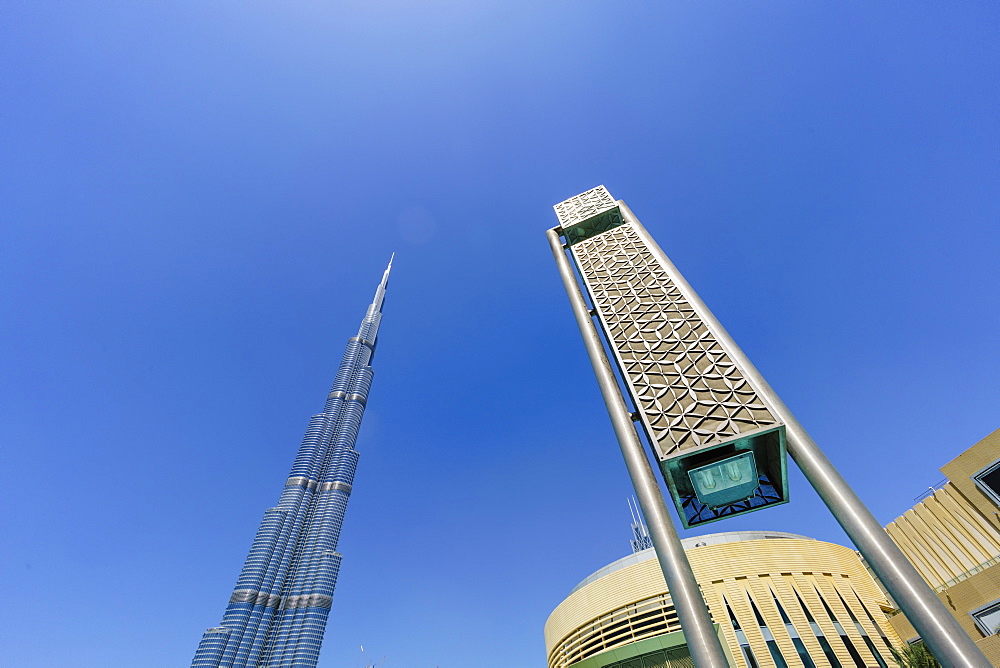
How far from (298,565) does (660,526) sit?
14217 centimetres

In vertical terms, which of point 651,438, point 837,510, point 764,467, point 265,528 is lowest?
point 837,510

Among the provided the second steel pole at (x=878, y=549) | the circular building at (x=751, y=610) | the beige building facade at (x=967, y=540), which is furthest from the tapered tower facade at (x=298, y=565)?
the second steel pole at (x=878, y=549)

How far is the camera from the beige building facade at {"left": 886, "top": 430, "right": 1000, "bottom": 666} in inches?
780

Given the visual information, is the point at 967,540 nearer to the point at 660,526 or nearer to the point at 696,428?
the point at 696,428

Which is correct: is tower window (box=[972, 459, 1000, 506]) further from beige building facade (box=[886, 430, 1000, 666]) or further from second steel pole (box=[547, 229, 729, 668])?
second steel pole (box=[547, 229, 729, 668])

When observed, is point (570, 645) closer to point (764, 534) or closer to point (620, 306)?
point (764, 534)

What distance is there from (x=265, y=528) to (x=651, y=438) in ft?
470

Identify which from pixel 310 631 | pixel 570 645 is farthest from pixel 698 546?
pixel 310 631

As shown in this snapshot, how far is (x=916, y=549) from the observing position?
2661 cm

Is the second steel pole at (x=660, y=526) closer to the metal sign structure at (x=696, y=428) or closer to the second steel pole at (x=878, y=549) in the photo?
the metal sign structure at (x=696, y=428)

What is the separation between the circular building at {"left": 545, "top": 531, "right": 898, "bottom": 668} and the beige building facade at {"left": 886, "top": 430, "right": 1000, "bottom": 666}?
9.40 meters

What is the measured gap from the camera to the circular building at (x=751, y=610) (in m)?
31.5

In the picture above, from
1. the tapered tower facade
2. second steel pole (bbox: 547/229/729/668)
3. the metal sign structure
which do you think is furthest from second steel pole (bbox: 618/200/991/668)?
the tapered tower facade

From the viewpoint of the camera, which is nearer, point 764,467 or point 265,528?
point 764,467
